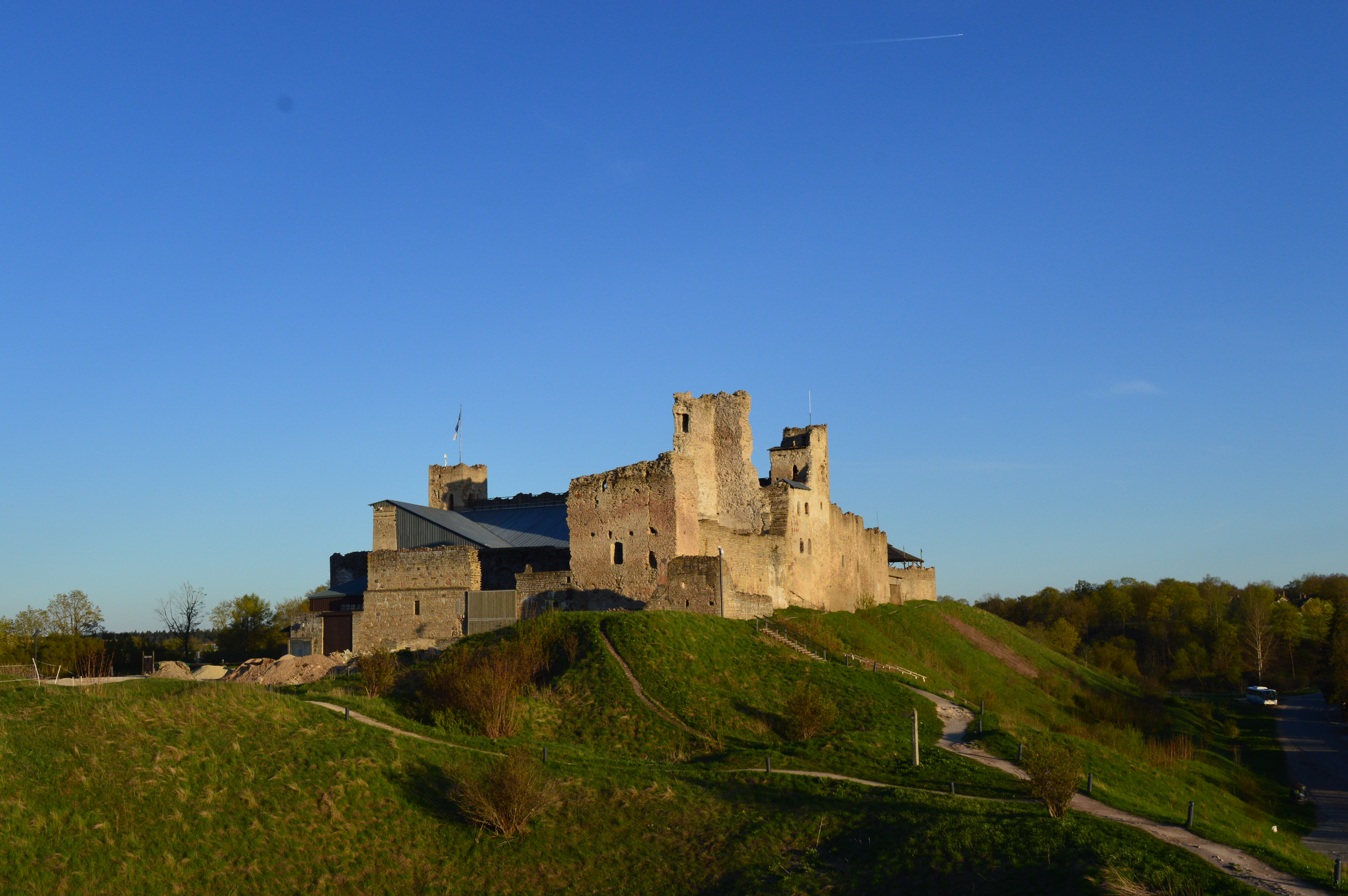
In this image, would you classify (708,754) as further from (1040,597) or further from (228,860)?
(1040,597)

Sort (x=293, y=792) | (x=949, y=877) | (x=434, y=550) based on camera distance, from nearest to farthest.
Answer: (x=949, y=877), (x=293, y=792), (x=434, y=550)

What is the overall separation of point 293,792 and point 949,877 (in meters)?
14.6

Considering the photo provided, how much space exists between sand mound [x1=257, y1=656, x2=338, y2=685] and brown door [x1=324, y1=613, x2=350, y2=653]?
22.2ft

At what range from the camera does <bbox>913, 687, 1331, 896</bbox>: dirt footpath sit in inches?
756

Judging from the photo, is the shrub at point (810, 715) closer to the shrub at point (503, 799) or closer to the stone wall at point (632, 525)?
the shrub at point (503, 799)

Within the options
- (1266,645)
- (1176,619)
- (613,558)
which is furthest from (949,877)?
(1176,619)

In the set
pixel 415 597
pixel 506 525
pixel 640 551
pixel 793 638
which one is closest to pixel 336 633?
pixel 415 597

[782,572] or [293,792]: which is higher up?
[782,572]

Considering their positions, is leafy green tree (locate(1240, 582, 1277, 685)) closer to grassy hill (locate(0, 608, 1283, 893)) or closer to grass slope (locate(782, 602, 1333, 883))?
grass slope (locate(782, 602, 1333, 883))

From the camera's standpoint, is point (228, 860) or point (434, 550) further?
point (434, 550)

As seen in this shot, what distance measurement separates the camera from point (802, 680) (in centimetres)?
3628

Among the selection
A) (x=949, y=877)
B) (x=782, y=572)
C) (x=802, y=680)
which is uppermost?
(x=782, y=572)

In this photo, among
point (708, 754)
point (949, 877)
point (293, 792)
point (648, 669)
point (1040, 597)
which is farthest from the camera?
point (1040, 597)

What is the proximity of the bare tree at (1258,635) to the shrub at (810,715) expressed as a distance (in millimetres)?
68414
